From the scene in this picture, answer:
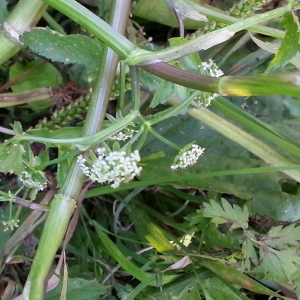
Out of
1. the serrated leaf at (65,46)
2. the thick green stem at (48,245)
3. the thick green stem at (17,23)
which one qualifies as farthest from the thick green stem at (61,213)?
the thick green stem at (17,23)

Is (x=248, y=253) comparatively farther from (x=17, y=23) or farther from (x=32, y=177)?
(x=17, y=23)

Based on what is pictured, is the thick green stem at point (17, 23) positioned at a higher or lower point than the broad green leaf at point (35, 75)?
higher

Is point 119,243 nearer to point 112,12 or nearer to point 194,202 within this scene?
point 194,202

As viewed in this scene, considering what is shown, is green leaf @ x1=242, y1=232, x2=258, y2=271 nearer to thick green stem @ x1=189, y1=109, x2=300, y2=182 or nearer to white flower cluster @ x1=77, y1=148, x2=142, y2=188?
thick green stem @ x1=189, y1=109, x2=300, y2=182

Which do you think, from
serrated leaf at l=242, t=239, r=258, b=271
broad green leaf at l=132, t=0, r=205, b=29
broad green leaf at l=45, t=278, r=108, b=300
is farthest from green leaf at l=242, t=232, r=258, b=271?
broad green leaf at l=132, t=0, r=205, b=29

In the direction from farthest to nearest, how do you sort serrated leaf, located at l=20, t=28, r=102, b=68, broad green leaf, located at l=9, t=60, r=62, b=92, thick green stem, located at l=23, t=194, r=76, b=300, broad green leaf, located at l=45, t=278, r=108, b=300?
broad green leaf, located at l=9, t=60, r=62, b=92
broad green leaf, located at l=45, t=278, r=108, b=300
serrated leaf, located at l=20, t=28, r=102, b=68
thick green stem, located at l=23, t=194, r=76, b=300

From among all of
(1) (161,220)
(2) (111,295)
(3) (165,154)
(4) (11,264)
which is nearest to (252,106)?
(3) (165,154)

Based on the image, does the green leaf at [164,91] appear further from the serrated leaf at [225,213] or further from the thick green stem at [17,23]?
the thick green stem at [17,23]
